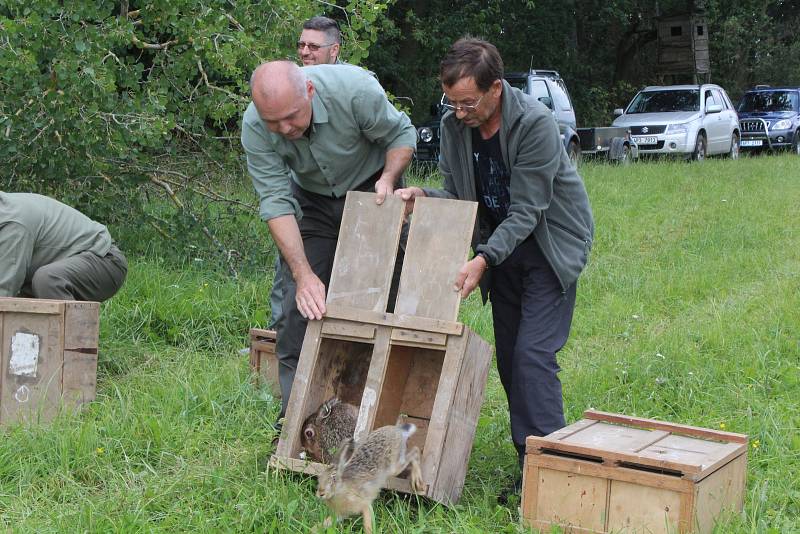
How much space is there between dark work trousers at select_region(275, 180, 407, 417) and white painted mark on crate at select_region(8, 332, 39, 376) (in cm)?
133

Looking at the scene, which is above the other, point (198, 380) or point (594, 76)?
point (594, 76)

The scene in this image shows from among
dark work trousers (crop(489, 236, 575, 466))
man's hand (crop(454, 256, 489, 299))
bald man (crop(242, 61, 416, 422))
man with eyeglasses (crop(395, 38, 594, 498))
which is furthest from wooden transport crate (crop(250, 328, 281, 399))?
man's hand (crop(454, 256, 489, 299))

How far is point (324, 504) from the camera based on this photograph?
3648 millimetres

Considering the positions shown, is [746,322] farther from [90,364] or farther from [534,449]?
[90,364]

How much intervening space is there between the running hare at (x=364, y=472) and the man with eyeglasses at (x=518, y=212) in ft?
1.89

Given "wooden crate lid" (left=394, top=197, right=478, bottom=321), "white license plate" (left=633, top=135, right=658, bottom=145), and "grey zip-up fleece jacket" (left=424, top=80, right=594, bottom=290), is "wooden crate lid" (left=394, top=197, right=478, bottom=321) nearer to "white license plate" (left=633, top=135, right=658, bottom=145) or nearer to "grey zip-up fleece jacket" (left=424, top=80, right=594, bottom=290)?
"grey zip-up fleece jacket" (left=424, top=80, right=594, bottom=290)

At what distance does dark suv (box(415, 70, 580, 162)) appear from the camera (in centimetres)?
1532

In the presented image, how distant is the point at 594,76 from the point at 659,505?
25408mm

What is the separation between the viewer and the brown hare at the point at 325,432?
3877 millimetres

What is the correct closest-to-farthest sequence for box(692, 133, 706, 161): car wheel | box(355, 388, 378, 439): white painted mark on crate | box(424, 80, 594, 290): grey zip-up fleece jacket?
box(424, 80, 594, 290): grey zip-up fleece jacket < box(355, 388, 378, 439): white painted mark on crate < box(692, 133, 706, 161): car wheel

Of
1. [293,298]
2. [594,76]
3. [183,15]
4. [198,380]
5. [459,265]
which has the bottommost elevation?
[198,380]

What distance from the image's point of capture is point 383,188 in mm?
4094

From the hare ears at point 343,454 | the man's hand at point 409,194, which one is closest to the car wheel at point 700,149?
the man's hand at point 409,194

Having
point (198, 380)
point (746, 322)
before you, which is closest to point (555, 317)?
point (198, 380)
